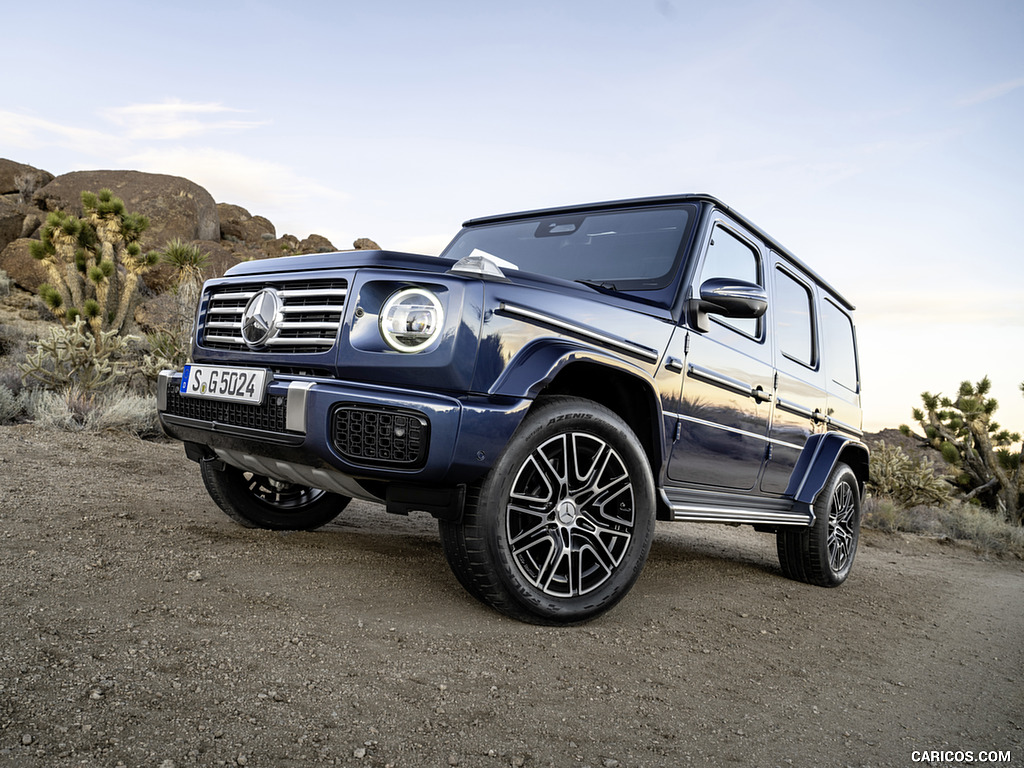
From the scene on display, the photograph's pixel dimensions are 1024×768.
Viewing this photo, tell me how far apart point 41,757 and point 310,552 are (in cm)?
209

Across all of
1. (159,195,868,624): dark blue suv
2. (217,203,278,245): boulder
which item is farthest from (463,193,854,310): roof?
(217,203,278,245): boulder

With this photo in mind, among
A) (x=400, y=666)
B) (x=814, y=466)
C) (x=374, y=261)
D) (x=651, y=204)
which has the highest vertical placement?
(x=651, y=204)

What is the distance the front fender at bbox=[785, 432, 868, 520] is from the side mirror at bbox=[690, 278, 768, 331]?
5.43 ft

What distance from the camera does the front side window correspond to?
3979mm

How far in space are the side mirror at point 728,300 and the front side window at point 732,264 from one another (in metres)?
0.12

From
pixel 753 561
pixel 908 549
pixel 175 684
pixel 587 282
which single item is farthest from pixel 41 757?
pixel 908 549

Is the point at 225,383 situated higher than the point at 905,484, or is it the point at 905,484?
the point at 225,383

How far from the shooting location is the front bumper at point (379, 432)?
103 inches

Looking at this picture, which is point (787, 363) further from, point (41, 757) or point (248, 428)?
point (41, 757)

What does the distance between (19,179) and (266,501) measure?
34.2 metres

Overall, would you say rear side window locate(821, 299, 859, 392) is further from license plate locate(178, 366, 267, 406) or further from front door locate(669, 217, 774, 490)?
license plate locate(178, 366, 267, 406)

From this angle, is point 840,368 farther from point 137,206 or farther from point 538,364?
point 137,206

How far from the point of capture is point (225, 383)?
10.1 feet

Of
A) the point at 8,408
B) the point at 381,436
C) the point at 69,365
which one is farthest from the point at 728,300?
the point at 69,365
